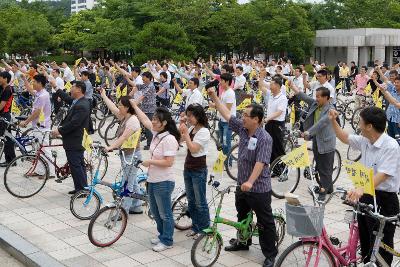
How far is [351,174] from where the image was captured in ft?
14.9

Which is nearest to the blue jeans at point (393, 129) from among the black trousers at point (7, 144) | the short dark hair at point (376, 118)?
the short dark hair at point (376, 118)

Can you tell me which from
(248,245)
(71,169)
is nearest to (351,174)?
(248,245)

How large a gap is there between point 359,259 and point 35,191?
18.3 ft

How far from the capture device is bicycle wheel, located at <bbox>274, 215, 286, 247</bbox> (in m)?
6.02

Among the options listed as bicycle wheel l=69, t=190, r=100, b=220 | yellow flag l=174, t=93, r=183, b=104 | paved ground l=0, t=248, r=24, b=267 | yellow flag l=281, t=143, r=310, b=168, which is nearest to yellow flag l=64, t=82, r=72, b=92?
yellow flag l=174, t=93, r=183, b=104

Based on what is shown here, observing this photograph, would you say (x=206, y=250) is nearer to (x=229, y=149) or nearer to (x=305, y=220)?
(x=305, y=220)

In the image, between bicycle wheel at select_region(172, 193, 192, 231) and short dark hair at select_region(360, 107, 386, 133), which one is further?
bicycle wheel at select_region(172, 193, 192, 231)

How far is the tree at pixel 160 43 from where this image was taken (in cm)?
3528

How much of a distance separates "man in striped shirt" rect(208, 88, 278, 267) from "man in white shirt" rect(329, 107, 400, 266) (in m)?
0.92

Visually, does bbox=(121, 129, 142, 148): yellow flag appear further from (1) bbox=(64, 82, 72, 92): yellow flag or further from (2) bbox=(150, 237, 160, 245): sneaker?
(1) bbox=(64, 82, 72, 92): yellow flag

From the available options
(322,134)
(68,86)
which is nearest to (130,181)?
(322,134)

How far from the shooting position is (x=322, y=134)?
8.07 meters

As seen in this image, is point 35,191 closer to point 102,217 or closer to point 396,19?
point 102,217

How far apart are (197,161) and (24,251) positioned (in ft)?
7.35
